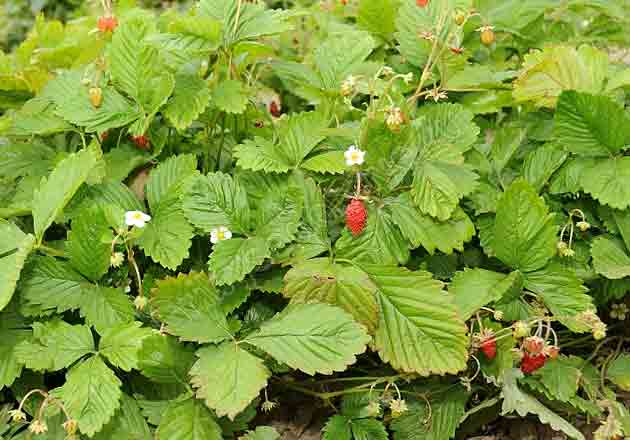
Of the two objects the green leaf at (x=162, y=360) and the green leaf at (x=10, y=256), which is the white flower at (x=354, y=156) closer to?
the green leaf at (x=162, y=360)

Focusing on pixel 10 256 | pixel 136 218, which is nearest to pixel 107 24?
pixel 136 218

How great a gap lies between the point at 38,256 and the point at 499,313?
99 cm

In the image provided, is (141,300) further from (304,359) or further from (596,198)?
(596,198)

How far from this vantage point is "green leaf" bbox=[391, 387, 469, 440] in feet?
5.06

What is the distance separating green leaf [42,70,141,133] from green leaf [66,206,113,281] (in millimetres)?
237

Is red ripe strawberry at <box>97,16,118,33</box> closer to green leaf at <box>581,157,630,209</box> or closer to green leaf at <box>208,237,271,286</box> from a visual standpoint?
green leaf at <box>208,237,271,286</box>

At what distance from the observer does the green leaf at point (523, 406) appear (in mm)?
1444

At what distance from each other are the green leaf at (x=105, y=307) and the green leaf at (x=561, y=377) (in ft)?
3.00

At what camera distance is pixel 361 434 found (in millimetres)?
1484

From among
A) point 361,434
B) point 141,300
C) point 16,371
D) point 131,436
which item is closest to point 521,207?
point 361,434

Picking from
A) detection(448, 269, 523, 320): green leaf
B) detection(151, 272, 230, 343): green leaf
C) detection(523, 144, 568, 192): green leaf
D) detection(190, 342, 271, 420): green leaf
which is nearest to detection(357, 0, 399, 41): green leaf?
detection(523, 144, 568, 192): green leaf

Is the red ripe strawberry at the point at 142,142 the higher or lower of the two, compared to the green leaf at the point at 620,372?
higher

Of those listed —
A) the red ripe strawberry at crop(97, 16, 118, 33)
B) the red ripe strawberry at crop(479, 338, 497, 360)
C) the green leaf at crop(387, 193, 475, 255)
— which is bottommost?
the red ripe strawberry at crop(479, 338, 497, 360)

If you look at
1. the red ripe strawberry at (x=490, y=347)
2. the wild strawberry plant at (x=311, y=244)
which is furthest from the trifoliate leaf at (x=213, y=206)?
the red ripe strawberry at (x=490, y=347)
